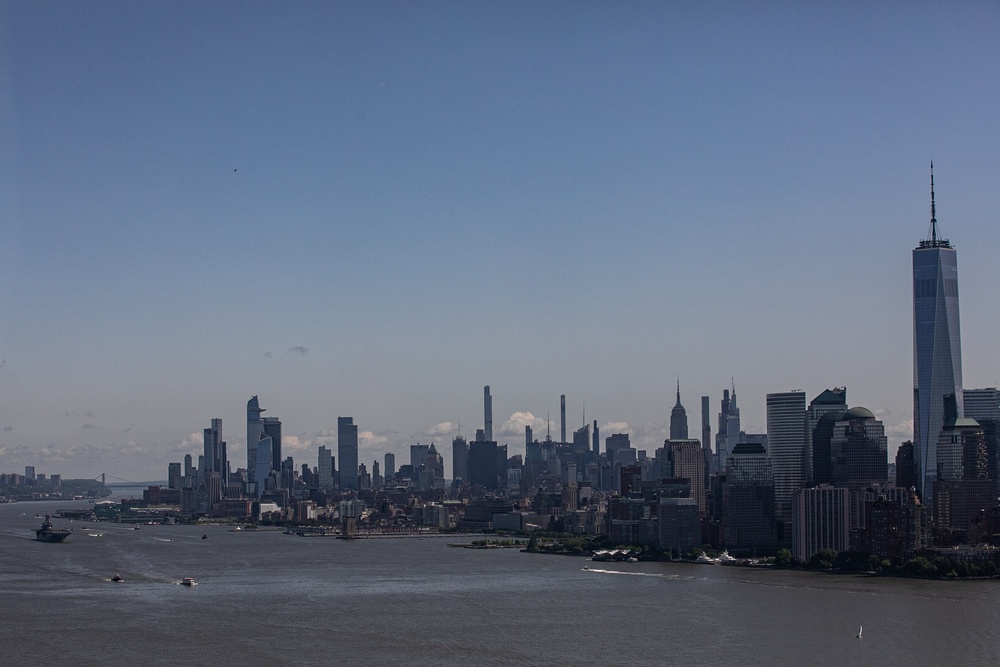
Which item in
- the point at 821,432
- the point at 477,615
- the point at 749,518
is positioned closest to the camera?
the point at 477,615

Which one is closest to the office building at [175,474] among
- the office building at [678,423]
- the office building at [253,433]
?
Answer: the office building at [253,433]

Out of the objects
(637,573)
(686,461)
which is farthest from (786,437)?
(637,573)

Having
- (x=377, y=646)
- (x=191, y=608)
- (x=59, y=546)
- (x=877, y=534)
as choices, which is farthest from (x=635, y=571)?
(x=59, y=546)

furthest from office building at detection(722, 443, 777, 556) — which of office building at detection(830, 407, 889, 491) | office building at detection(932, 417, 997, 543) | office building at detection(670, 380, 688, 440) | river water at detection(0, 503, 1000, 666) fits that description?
office building at detection(670, 380, 688, 440)

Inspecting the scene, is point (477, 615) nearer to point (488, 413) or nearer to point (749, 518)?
point (749, 518)

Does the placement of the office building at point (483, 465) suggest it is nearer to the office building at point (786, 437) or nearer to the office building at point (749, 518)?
the office building at point (786, 437)

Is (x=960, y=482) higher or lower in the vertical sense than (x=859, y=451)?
lower

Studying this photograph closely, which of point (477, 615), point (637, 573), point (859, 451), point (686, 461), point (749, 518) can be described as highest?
point (859, 451)

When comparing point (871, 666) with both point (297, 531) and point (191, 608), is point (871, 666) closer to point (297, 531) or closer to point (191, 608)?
point (191, 608)
